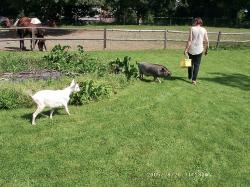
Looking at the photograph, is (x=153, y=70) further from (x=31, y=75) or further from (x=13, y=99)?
(x=13, y=99)

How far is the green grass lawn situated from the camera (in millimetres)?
6875

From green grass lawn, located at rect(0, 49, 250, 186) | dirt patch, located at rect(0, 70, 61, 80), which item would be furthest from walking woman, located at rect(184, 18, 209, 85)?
dirt patch, located at rect(0, 70, 61, 80)

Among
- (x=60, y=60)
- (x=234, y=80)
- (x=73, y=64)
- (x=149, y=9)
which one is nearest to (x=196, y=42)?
(x=234, y=80)

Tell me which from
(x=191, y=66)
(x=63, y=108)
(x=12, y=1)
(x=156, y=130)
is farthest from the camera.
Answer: (x=12, y=1)

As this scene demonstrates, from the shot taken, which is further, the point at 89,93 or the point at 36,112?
the point at 89,93

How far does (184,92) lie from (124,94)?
5.81ft

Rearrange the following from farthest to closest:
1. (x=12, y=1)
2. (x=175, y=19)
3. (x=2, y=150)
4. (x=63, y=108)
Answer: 1. (x=175, y=19)
2. (x=12, y=1)
3. (x=63, y=108)
4. (x=2, y=150)

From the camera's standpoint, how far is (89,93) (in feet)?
34.3

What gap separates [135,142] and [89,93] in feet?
8.78

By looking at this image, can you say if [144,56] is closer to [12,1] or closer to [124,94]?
[124,94]

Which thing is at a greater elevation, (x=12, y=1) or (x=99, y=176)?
(x=12, y=1)

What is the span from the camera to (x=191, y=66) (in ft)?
43.1

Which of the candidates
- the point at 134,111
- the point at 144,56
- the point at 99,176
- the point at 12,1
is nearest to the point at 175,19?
the point at 12,1

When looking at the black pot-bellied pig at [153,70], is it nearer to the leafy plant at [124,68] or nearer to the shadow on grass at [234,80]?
the leafy plant at [124,68]
